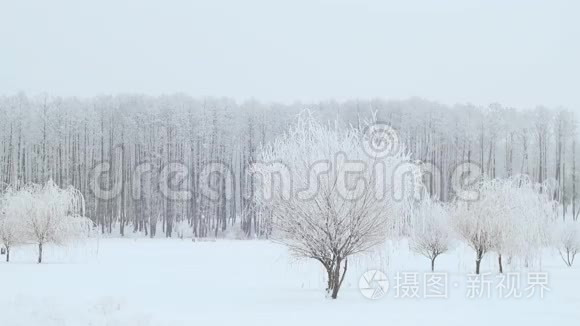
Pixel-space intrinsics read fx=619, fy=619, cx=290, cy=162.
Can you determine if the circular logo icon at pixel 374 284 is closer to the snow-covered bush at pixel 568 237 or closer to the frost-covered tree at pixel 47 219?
the frost-covered tree at pixel 47 219

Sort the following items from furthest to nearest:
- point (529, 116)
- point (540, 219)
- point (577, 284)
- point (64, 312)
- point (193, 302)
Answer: point (529, 116) < point (540, 219) < point (577, 284) < point (193, 302) < point (64, 312)

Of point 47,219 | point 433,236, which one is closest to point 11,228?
point 47,219

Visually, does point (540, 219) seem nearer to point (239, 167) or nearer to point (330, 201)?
point (330, 201)

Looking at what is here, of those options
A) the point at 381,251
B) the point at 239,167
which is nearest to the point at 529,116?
the point at 239,167

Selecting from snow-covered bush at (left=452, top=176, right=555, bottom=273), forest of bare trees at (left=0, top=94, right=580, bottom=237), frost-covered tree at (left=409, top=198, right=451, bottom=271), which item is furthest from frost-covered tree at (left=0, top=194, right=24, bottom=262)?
forest of bare trees at (left=0, top=94, right=580, bottom=237)

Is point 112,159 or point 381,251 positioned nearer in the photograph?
point 381,251

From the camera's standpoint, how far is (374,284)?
50.5 feet

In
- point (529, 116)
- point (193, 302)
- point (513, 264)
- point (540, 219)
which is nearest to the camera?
point (193, 302)

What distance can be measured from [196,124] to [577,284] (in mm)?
33177

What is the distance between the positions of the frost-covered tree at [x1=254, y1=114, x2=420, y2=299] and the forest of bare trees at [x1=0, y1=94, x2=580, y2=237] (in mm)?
27801

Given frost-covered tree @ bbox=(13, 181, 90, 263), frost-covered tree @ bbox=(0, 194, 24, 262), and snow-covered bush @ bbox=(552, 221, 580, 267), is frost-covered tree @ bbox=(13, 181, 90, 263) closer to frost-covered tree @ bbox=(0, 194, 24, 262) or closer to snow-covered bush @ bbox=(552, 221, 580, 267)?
frost-covered tree @ bbox=(0, 194, 24, 262)

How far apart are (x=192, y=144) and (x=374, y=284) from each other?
31465 mm

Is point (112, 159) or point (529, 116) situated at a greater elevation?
point (529, 116)

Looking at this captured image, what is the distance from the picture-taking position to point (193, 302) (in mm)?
12820
